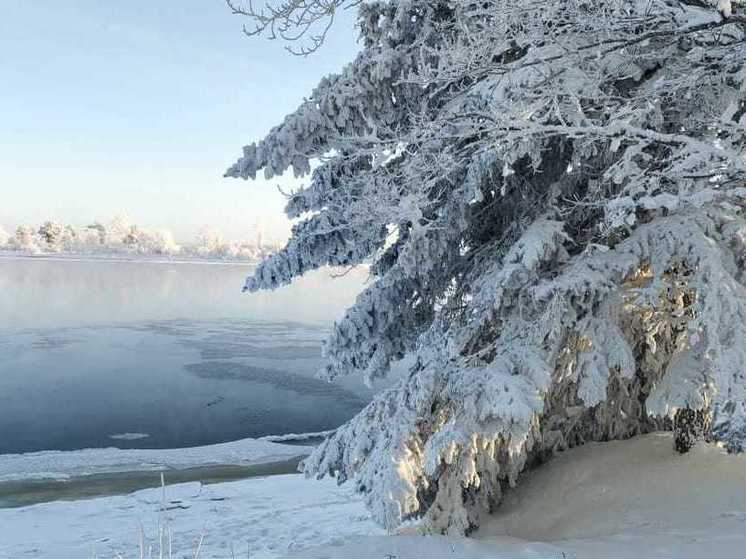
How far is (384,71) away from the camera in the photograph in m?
5.79

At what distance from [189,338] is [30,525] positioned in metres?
14.4

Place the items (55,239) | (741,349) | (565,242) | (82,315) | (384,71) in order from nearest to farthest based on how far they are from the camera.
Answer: (741,349), (565,242), (384,71), (82,315), (55,239)

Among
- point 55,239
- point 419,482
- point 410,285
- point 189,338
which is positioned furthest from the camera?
point 55,239

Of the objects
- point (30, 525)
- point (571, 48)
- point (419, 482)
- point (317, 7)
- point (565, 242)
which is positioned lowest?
point (30, 525)

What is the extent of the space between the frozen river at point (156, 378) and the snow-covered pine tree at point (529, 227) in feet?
13.4

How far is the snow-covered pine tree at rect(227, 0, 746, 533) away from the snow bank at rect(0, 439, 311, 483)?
687 centimetres

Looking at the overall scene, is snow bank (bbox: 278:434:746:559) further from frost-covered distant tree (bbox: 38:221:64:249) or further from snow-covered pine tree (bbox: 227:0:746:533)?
frost-covered distant tree (bbox: 38:221:64:249)

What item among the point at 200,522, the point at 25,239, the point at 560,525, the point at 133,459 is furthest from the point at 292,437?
the point at 25,239

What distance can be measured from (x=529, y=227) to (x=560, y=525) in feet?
8.11

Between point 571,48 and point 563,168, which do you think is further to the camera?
point 563,168

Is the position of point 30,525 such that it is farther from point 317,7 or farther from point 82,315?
point 82,315

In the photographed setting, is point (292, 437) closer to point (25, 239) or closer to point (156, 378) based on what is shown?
point (156, 378)

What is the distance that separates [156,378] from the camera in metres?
16.9

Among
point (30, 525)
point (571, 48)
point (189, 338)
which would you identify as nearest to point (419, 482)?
point (571, 48)
